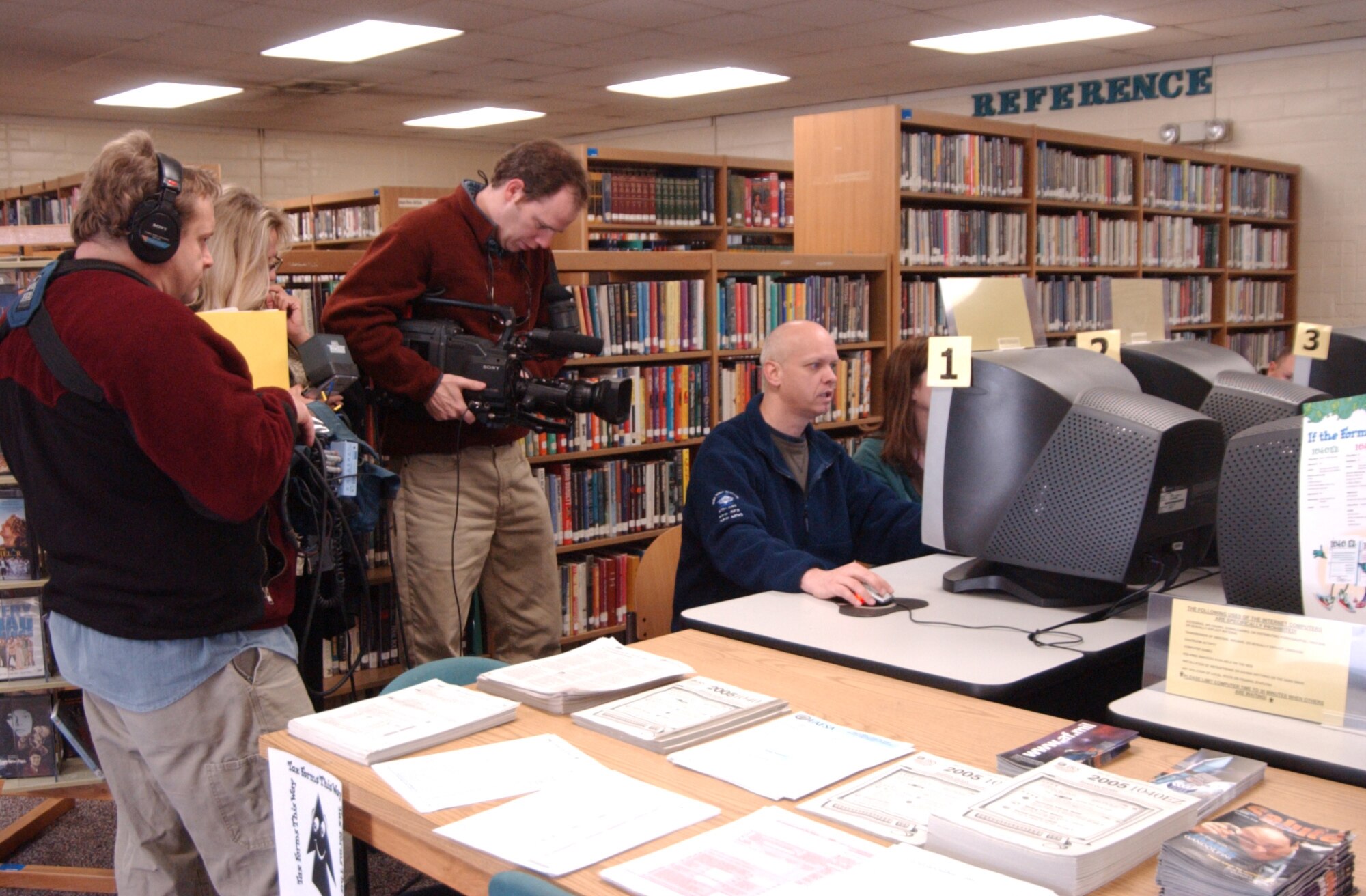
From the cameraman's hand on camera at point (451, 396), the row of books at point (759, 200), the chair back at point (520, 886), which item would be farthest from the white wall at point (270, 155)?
the chair back at point (520, 886)

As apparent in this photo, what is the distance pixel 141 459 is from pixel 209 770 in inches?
18.1

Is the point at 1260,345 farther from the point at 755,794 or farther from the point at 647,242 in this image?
the point at 755,794

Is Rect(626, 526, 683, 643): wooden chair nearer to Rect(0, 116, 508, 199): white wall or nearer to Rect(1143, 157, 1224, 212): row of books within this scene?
Rect(1143, 157, 1224, 212): row of books

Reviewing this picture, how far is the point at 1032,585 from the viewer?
1.99m

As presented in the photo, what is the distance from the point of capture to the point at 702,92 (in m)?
8.90

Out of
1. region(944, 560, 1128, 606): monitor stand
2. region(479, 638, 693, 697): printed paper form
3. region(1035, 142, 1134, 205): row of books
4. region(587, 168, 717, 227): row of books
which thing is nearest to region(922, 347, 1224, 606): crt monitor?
region(944, 560, 1128, 606): monitor stand

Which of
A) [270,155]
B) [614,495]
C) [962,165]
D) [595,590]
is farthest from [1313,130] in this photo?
[270,155]

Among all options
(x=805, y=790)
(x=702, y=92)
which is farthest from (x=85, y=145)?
(x=805, y=790)

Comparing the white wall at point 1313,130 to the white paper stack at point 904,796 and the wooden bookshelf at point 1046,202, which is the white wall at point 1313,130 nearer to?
the wooden bookshelf at point 1046,202

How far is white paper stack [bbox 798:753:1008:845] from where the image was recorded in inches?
44.1

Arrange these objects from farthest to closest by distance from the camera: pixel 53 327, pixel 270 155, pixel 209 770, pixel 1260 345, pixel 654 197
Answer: pixel 270 155 → pixel 1260 345 → pixel 654 197 → pixel 209 770 → pixel 53 327

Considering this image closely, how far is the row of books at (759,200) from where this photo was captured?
6.43 metres

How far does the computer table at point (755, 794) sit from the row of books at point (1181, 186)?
5.15 m

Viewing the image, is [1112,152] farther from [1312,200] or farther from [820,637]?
[820,637]
